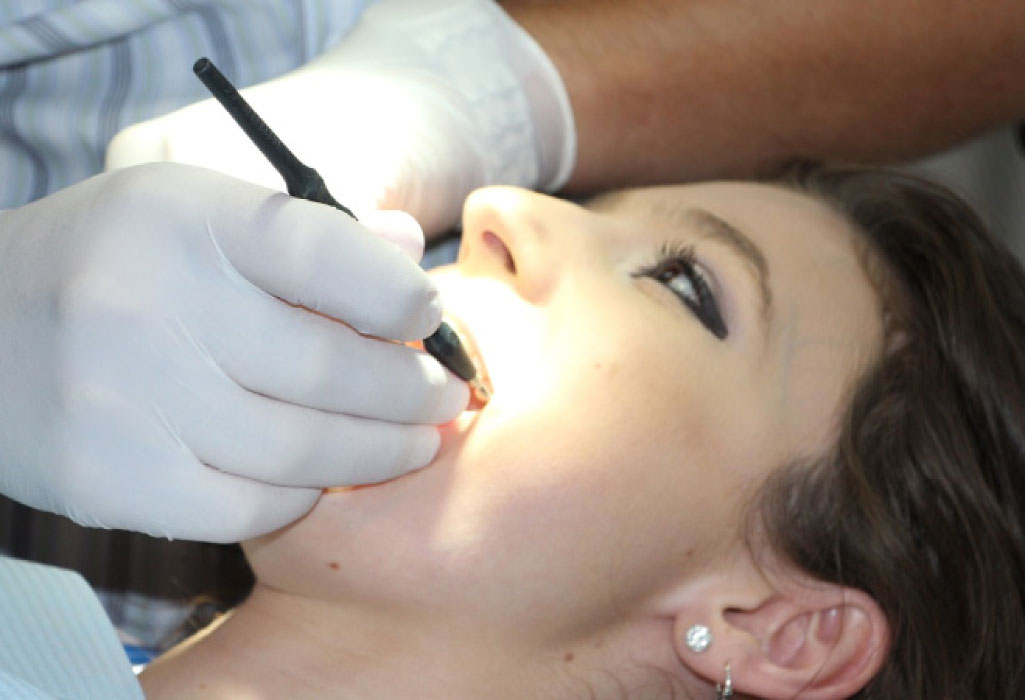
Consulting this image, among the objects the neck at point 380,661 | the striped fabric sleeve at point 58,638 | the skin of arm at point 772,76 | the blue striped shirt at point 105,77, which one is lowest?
the neck at point 380,661

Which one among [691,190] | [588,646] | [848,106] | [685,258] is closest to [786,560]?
[588,646]

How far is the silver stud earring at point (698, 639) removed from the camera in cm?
119

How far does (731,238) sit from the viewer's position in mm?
1291

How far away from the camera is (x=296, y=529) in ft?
3.76

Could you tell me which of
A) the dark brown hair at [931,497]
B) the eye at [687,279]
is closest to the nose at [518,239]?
the eye at [687,279]

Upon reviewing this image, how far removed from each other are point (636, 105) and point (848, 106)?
13.7 inches

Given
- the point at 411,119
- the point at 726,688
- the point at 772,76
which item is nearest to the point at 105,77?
the point at 411,119

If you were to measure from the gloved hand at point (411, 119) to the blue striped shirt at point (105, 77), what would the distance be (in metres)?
0.14

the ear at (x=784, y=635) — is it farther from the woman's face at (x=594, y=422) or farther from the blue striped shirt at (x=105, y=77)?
the blue striped shirt at (x=105, y=77)

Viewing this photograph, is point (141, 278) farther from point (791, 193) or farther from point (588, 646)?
point (791, 193)

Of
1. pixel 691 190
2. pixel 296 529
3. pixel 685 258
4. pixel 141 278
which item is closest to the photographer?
pixel 141 278

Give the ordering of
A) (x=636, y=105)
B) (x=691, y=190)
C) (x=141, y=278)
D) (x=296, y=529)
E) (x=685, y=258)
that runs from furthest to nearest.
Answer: (x=636, y=105)
(x=691, y=190)
(x=685, y=258)
(x=296, y=529)
(x=141, y=278)

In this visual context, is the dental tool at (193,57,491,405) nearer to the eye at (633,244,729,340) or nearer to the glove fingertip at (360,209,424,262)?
the glove fingertip at (360,209,424,262)

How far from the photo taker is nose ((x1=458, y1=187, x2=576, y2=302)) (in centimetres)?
120
